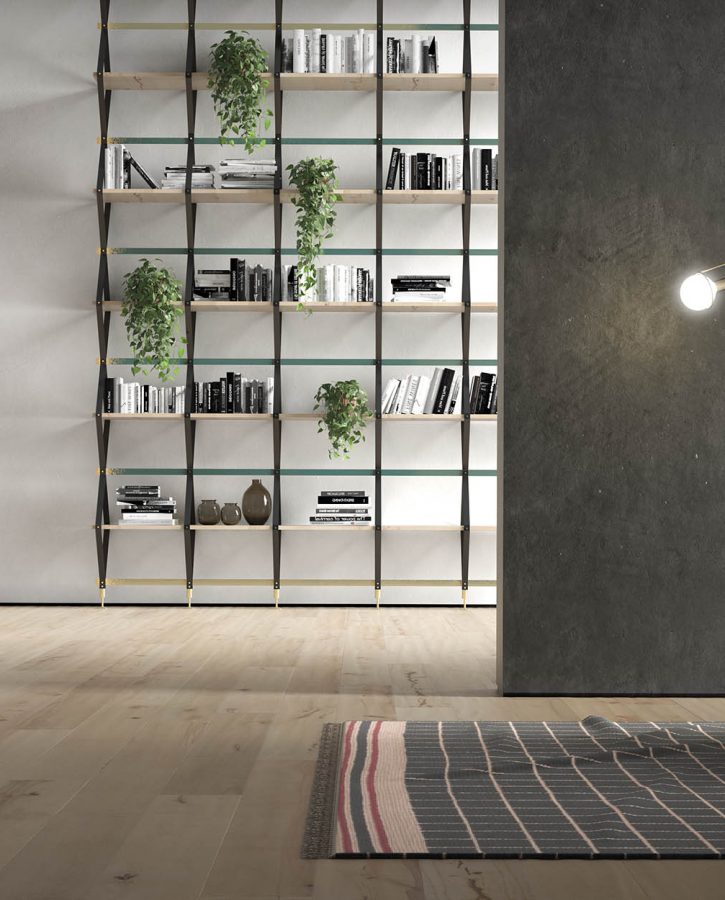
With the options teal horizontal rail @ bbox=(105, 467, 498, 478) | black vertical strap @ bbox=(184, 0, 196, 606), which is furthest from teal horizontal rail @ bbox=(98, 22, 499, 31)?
teal horizontal rail @ bbox=(105, 467, 498, 478)

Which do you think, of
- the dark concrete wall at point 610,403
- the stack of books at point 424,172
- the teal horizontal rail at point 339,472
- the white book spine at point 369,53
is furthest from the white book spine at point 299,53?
the dark concrete wall at point 610,403

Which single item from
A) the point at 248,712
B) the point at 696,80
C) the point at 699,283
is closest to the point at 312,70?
the point at 696,80

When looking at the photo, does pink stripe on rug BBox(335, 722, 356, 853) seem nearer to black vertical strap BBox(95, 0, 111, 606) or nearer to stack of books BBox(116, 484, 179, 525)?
stack of books BBox(116, 484, 179, 525)

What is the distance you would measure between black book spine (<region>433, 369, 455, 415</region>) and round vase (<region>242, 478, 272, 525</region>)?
1.13 m

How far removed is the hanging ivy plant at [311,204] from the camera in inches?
235

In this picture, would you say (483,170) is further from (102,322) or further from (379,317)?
(102,322)

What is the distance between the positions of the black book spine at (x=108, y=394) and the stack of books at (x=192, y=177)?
122 centimetres

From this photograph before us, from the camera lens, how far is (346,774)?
2.55 metres

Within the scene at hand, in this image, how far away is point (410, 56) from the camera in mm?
6227

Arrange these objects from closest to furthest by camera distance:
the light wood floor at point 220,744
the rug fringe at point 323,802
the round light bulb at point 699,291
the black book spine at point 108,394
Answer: the light wood floor at point 220,744
the rug fringe at point 323,802
the round light bulb at point 699,291
the black book spine at point 108,394

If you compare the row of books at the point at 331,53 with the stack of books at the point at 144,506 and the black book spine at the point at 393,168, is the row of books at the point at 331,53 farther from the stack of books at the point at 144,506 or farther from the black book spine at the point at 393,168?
the stack of books at the point at 144,506

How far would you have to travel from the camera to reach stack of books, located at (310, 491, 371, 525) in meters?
6.12

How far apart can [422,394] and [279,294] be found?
104 cm

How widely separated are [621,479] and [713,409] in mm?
417
